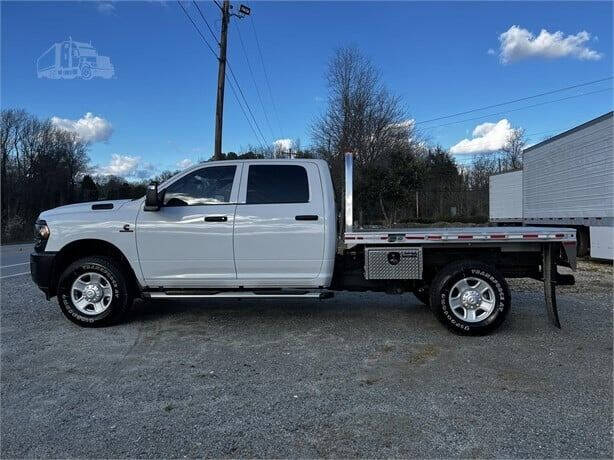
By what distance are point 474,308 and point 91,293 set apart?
4.68 meters

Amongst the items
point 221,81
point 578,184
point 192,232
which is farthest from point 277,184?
point 221,81

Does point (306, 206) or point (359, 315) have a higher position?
point (306, 206)

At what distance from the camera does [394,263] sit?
583 cm

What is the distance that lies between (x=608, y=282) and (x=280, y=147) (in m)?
40.2

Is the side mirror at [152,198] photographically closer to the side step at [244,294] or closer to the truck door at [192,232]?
the truck door at [192,232]

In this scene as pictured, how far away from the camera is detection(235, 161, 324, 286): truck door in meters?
5.84

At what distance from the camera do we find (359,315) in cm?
677

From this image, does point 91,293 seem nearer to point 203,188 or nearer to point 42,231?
point 42,231

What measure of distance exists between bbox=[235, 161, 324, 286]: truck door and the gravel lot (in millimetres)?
768

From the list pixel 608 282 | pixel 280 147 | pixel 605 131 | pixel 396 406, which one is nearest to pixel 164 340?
pixel 396 406

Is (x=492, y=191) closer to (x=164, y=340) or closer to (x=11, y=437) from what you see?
(x=164, y=340)

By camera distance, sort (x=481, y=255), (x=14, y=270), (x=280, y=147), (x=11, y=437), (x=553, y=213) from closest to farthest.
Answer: (x=11, y=437)
(x=481, y=255)
(x=14, y=270)
(x=553, y=213)
(x=280, y=147)

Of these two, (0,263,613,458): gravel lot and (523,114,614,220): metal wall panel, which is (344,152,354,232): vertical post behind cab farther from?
(523,114,614,220): metal wall panel

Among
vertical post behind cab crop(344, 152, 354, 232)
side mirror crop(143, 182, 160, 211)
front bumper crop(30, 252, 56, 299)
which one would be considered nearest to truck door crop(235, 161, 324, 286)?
vertical post behind cab crop(344, 152, 354, 232)
